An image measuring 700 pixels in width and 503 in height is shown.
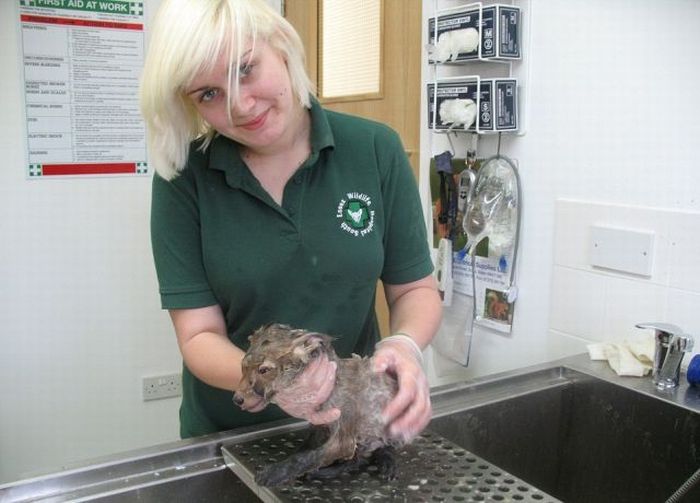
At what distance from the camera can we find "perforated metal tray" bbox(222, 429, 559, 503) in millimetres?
776

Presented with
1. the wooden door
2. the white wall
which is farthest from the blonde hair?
the white wall

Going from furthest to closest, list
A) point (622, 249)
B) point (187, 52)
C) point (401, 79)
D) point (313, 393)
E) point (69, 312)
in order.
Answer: point (69, 312) → point (401, 79) → point (622, 249) → point (187, 52) → point (313, 393)

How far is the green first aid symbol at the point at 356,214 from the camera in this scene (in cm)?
109

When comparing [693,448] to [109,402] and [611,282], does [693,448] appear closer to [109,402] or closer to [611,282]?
[611,282]

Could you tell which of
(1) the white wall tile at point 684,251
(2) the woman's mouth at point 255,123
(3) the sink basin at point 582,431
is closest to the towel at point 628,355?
(3) the sink basin at point 582,431

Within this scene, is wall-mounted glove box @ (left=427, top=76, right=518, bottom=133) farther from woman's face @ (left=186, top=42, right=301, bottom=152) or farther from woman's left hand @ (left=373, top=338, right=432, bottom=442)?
woman's left hand @ (left=373, top=338, right=432, bottom=442)

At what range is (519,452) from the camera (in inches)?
48.5

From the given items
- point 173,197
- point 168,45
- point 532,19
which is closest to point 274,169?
point 173,197

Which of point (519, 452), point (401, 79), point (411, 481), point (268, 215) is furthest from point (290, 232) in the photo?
point (401, 79)

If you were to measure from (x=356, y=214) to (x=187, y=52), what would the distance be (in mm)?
374

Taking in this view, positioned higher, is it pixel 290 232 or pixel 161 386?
pixel 290 232

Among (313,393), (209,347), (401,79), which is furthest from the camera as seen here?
(401,79)

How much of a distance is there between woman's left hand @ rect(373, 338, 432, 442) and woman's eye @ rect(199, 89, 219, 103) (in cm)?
43

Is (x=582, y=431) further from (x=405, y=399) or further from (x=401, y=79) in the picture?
(x=401, y=79)
